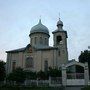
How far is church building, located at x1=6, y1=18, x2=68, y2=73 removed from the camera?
4005cm

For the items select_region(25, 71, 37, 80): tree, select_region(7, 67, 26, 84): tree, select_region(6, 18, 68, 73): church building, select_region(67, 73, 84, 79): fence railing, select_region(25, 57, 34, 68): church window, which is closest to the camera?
select_region(7, 67, 26, 84): tree

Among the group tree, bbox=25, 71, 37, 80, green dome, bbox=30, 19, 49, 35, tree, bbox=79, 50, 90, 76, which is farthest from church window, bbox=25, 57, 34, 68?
tree, bbox=79, 50, 90, 76

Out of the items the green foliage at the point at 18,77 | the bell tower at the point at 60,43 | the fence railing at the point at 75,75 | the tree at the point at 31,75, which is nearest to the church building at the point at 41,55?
the bell tower at the point at 60,43

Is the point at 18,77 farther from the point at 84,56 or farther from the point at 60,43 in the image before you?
the point at 84,56

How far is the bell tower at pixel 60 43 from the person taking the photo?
40.2 metres

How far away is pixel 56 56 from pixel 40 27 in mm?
9485

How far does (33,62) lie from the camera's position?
41.0m

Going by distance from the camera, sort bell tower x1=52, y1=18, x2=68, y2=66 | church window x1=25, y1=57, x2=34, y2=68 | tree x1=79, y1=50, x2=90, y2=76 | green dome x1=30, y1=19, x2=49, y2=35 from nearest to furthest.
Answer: bell tower x1=52, y1=18, x2=68, y2=66 → church window x1=25, y1=57, x2=34, y2=68 → tree x1=79, y1=50, x2=90, y2=76 → green dome x1=30, y1=19, x2=49, y2=35

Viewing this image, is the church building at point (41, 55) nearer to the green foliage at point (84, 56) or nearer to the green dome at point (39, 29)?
the green dome at point (39, 29)

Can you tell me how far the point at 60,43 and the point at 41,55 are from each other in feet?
15.3

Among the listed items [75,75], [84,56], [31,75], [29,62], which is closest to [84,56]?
[84,56]

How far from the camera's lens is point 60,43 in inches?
1644

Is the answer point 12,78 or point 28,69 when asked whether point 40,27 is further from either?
point 12,78

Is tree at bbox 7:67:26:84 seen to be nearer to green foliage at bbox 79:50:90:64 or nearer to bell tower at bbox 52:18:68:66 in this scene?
bell tower at bbox 52:18:68:66
